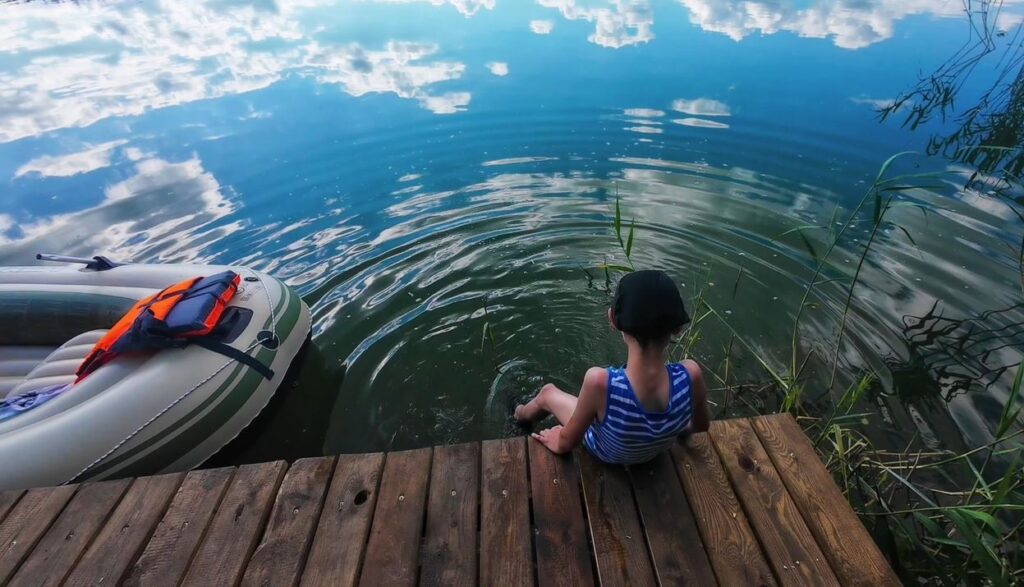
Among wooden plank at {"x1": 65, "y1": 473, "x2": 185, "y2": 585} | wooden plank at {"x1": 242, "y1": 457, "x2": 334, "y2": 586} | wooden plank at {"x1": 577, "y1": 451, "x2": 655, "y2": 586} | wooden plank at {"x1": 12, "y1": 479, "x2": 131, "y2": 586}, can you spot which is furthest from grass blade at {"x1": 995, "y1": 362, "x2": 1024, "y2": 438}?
wooden plank at {"x1": 12, "y1": 479, "x2": 131, "y2": 586}

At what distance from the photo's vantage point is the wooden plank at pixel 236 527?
6.19 ft

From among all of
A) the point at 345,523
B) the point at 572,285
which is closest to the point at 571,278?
the point at 572,285

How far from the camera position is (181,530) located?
6.74 feet

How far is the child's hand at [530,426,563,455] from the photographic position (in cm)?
223

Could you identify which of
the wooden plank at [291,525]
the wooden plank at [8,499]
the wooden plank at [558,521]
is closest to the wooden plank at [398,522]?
the wooden plank at [291,525]

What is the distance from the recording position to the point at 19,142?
7297mm

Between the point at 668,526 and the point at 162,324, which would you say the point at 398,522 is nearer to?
the point at 668,526

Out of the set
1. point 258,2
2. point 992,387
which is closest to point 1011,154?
point 992,387

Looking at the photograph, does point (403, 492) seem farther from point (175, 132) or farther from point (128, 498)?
point (175, 132)

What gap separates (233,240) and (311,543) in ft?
13.2

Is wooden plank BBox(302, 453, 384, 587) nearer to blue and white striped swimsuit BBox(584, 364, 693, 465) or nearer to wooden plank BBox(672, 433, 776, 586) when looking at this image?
blue and white striped swimsuit BBox(584, 364, 693, 465)

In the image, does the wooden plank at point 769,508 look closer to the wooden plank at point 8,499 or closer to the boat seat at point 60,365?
the wooden plank at point 8,499

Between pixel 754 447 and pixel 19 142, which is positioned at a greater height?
pixel 754 447

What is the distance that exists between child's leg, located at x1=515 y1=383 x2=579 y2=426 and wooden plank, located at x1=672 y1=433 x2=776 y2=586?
51 cm
